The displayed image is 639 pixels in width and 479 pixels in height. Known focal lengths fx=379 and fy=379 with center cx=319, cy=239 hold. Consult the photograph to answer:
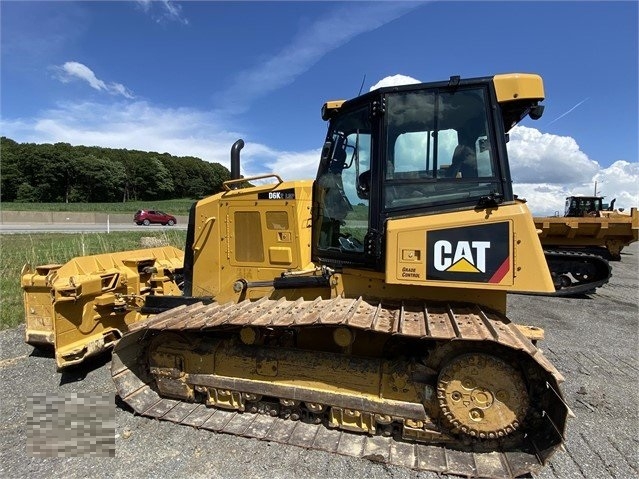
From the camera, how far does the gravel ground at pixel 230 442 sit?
116 inches

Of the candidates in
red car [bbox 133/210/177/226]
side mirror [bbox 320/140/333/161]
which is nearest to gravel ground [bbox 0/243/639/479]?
side mirror [bbox 320/140/333/161]

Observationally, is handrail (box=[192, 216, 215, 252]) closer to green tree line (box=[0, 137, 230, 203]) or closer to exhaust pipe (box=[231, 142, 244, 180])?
exhaust pipe (box=[231, 142, 244, 180])

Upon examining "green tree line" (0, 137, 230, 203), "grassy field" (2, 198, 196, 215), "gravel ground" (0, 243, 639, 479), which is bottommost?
"gravel ground" (0, 243, 639, 479)

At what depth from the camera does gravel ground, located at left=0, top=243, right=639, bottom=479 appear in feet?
9.66

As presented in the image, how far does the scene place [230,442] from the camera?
130 inches

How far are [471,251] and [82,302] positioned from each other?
14.4 ft

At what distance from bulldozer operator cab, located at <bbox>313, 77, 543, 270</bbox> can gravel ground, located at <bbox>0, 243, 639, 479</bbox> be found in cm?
184

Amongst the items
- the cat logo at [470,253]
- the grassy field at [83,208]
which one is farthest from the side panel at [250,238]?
the grassy field at [83,208]

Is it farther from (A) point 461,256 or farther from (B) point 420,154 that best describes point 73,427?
(B) point 420,154

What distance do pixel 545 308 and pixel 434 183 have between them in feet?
23.9

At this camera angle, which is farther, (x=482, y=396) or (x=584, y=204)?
(x=584, y=204)

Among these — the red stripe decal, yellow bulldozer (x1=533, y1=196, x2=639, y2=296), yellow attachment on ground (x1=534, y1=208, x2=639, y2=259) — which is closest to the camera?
the red stripe decal

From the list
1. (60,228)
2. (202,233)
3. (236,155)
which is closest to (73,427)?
(202,233)

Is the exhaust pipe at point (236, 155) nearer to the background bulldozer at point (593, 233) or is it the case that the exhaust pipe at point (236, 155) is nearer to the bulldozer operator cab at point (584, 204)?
the background bulldozer at point (593, 233)
